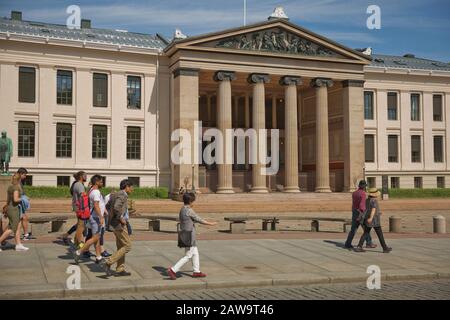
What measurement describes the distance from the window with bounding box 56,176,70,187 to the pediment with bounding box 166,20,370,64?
1396 centimetres

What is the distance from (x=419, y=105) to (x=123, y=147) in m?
32.6

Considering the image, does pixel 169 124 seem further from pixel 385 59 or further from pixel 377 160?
pixel 385 59

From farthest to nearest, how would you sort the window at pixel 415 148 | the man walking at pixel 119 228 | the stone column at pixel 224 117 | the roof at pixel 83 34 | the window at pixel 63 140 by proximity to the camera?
the window at pixel 415 148 < the roof at pixel 83 34 < the window at pixel 63 140 < the stone column at pixel 224 117 < the man walking at pixel 119 228

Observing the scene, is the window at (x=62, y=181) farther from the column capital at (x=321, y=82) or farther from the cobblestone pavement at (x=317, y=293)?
the cobblestone pavement at (x=317, y=293)

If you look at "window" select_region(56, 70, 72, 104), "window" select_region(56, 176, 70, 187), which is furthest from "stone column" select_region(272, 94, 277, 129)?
"window" select_region(56, 176, 70, 187)

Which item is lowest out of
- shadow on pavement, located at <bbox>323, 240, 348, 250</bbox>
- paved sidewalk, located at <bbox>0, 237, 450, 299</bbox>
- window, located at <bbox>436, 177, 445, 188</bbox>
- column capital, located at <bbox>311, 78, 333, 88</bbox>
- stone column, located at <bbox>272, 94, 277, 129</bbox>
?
shadow on pavement, located at <bbox>323, 240, 348, 250</bbox>

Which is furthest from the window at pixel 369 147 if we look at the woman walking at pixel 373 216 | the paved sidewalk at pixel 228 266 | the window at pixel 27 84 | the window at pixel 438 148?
the woman walking at pixel 373 216

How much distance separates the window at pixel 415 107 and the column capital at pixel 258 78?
2045 centimetres

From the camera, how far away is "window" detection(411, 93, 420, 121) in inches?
2275

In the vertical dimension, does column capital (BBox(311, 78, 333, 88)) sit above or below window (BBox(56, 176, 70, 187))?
above

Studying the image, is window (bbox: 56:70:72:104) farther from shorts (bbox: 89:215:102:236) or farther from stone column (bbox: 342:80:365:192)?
shorts (bbox: 89:215:102:236)

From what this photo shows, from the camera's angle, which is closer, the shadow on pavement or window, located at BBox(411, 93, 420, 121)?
the shadow on pavement

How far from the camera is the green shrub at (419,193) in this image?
50188mm

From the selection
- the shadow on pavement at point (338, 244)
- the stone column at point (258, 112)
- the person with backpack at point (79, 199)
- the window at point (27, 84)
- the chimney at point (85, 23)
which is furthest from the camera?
the chimney at point (85, 23)
